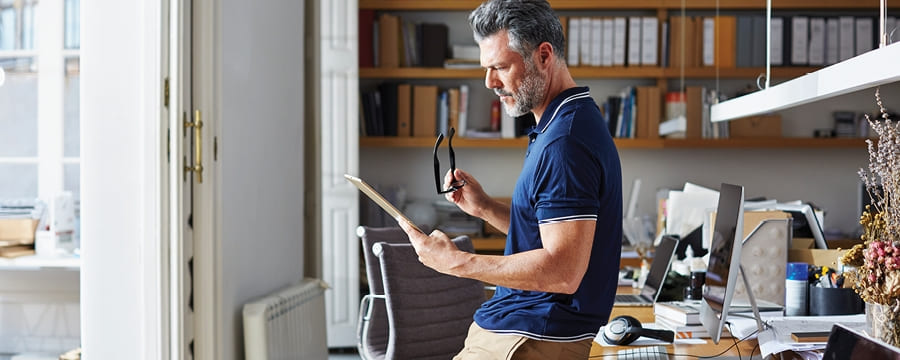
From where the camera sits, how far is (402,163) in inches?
226

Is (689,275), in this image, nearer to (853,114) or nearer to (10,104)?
(853,114)

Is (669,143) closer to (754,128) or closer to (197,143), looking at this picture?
(754,128)

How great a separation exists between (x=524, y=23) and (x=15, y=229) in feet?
11.4

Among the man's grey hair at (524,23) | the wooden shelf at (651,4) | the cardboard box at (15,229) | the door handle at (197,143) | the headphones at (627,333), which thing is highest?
the wooden shelf at (651,4)

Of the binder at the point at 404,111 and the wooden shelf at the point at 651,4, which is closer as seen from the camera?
the wooden shelf at the point at 651,4

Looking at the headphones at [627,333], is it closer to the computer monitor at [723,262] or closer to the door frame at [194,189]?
the computer monitor at [723,262]

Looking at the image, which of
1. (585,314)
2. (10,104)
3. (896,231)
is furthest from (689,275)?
(10,104)

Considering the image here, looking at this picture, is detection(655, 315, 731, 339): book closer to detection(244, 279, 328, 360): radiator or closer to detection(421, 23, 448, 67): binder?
detection(244, 279, 328, 360): radiator

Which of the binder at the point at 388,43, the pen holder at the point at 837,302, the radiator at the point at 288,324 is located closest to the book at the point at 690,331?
the pen holder at the point at 837,302

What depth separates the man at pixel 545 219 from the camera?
163cm

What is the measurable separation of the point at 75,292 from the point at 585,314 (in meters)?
3.33

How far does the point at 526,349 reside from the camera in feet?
5.69

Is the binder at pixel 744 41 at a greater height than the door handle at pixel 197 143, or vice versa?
the binder at pixel 744 41

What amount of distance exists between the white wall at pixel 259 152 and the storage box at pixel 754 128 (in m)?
3.10
